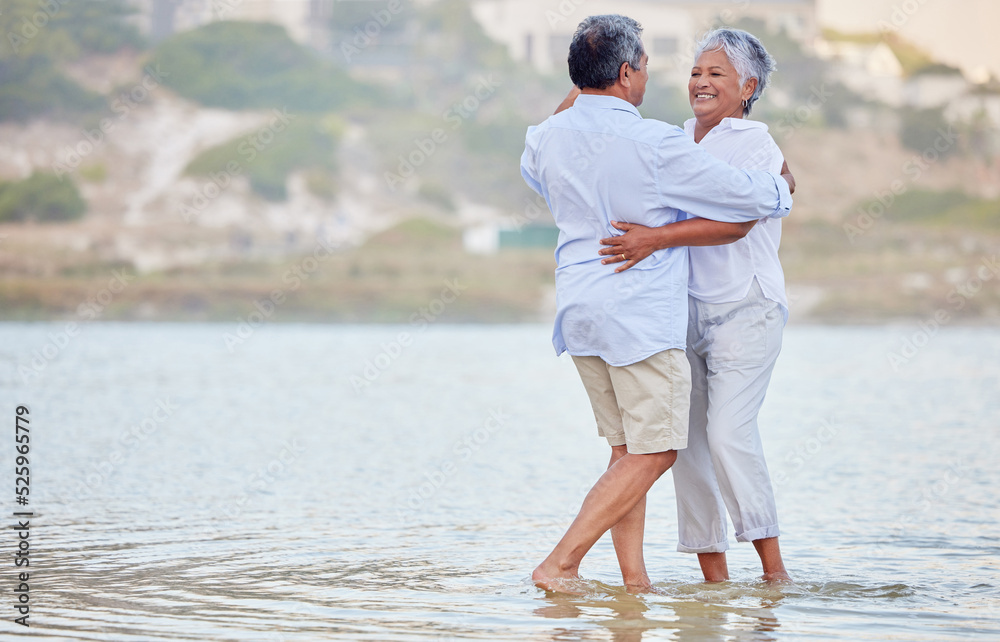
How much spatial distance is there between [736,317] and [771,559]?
→ 760 mm

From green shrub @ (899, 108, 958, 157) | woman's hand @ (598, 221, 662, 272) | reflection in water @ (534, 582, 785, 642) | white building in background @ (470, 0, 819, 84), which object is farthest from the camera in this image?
white building in background @ (470, 0, 819, 84)

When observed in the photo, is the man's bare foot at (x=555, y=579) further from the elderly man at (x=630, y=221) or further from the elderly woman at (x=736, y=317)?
the elderly woman at (x=736, y=317)

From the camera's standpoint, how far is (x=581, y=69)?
11.6ft

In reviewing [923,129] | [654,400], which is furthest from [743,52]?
[923,129]

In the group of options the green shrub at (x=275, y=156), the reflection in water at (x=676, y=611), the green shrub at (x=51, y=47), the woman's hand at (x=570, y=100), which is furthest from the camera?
the green shrub at (x=51, y=47)

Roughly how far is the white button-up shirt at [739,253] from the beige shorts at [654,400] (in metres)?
0.28

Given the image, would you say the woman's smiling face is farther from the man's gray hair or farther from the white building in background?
the white building in background

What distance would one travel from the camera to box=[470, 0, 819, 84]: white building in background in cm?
5734

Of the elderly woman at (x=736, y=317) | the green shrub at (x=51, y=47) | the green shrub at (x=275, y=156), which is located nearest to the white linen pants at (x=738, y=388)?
the elderly woman at (x=736, y=317)

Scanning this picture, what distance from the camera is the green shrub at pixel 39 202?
137ft

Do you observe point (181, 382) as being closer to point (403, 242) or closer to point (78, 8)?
point (403, 242)

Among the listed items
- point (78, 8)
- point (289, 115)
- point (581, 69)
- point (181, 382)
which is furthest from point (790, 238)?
point (581, 69)

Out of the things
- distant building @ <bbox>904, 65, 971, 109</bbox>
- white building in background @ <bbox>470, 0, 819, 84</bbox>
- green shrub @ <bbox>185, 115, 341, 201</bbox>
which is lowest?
green shrub @ <bbox>185, 115, 341, 201</bbox>

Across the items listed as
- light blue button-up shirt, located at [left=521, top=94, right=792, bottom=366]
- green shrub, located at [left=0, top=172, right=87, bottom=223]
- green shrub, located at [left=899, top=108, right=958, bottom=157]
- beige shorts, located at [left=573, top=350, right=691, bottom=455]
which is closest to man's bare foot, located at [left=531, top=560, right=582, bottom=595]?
beige shorts, located at [left=573, top=350, right=691, bottom=455]
